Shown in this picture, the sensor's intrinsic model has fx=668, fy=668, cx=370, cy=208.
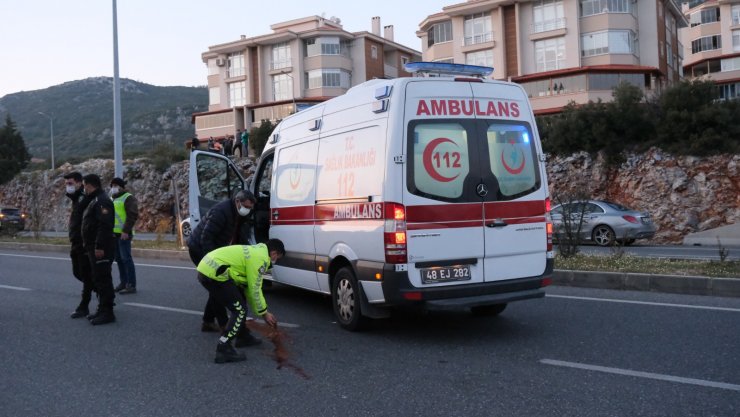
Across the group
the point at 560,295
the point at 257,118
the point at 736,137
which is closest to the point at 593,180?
the point at 736,137

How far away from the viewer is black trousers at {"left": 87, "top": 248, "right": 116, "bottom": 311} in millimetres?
8047

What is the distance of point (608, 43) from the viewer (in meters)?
44.5

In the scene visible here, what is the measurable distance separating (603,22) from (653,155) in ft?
70.7

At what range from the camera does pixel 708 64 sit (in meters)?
62.2

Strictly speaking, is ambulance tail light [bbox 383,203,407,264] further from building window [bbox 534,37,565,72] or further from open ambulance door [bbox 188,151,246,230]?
building window [bbox 534,37,565,72]

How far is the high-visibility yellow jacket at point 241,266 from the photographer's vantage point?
583cm

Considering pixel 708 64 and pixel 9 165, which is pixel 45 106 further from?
pixel 708 64

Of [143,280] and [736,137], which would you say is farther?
[736,137]

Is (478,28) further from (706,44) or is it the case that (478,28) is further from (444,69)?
(444,69)

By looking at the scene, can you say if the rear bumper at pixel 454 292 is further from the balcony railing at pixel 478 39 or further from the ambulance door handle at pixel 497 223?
the balcony railing at pixel 478 39

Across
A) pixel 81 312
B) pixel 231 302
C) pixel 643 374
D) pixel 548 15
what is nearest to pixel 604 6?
pixel 548 15

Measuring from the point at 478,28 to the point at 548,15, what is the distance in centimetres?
515

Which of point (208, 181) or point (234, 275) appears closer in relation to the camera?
point (234, 275)

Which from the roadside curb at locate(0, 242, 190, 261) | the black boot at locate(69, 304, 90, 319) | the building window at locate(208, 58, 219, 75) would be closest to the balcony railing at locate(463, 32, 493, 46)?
the building window at locate(208, 58, 219, 75)
